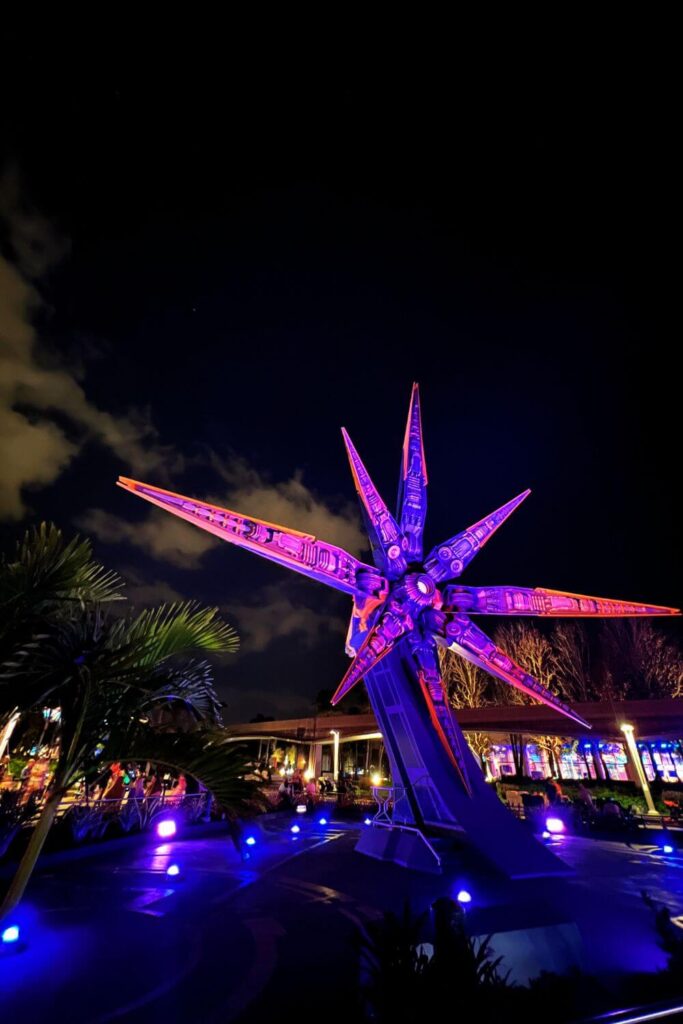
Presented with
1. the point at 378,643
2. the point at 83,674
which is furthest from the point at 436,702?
the point at 83,674

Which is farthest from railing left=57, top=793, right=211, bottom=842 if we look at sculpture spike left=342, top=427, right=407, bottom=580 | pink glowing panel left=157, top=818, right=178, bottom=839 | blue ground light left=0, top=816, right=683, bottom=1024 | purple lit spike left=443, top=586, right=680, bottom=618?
purple lit spike left=443, top=586, right=680, bottom=618

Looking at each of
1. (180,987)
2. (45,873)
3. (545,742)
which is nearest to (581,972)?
(180,987)

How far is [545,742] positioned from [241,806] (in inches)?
1320

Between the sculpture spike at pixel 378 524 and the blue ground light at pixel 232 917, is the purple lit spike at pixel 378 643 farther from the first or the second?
the blue ground light at pixel 232 917

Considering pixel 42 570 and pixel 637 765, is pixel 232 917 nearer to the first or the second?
pixel 42 570

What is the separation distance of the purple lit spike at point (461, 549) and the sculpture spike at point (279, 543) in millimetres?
1536

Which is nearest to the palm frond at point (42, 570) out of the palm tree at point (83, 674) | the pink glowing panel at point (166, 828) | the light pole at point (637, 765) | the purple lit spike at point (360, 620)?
the palm tree at point (83, 674)

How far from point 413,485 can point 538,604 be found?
4515 mm

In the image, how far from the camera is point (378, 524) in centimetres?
1171

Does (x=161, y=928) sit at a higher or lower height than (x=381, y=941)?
lower

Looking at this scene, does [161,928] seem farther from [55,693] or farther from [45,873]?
[45,873]

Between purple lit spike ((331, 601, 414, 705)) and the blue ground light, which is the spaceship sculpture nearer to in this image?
purple lit spike ((331, 601, 414, 705))

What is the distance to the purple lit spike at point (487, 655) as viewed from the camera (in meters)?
10.7

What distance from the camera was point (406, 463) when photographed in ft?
43.1
